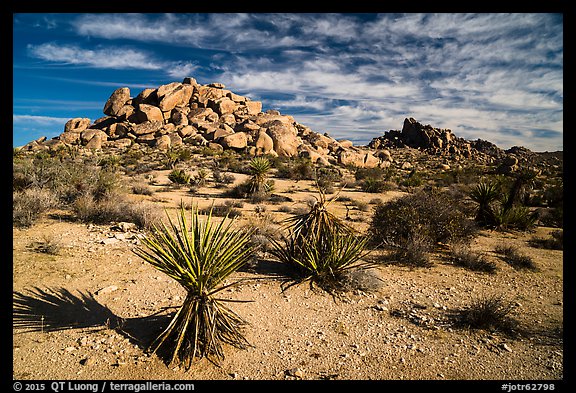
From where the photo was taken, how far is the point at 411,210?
8.44 metres

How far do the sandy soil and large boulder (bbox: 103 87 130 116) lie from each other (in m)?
60.2

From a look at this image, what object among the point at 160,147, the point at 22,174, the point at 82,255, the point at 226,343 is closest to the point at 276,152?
the point at 160,147

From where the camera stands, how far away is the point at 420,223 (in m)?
8.34

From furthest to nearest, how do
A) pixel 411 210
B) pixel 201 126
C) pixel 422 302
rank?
pixel 201 126
pixel 411 210
pixel 422 302

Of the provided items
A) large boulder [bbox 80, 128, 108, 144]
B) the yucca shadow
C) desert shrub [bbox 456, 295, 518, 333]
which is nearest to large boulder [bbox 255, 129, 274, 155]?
large boulder [bbox 80, 128, 108, 144]

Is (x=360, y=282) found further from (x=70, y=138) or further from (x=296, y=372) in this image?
(x=70, y=138)

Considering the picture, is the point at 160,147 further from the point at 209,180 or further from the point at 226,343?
the point at 226,343

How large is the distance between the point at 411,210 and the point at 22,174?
1377 centimetres

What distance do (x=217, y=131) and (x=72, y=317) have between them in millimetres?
45240

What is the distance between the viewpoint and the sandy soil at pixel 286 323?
368cm

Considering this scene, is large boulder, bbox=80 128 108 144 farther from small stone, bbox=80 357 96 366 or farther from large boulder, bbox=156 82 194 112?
small stone, bbox=80 357 96 366

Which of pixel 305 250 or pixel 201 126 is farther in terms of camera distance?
pixel 201 126

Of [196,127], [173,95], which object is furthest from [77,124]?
[196,127]
